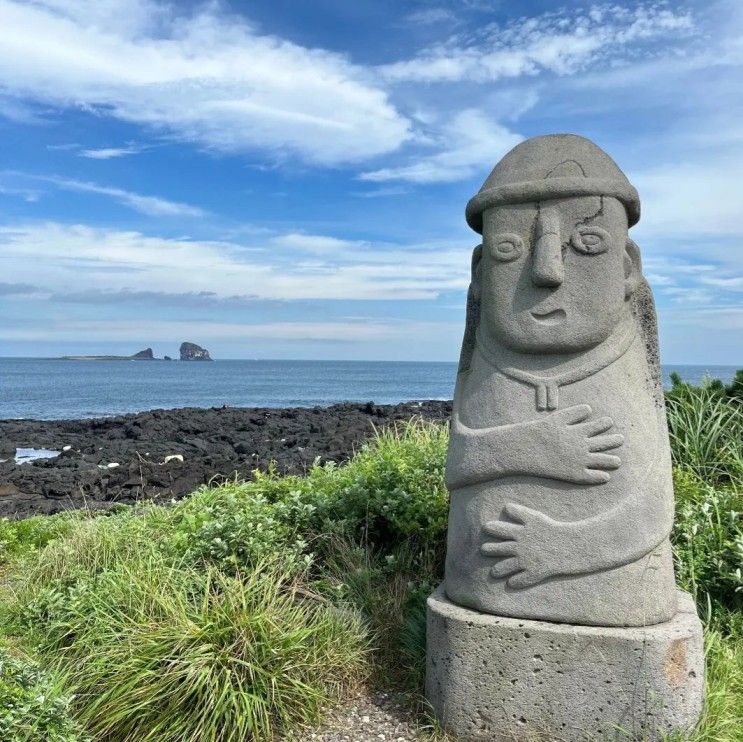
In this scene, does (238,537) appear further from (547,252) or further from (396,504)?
(547,252)

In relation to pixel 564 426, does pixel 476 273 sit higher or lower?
higher

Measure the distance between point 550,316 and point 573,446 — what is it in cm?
63

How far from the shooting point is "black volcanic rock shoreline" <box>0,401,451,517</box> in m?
11.6

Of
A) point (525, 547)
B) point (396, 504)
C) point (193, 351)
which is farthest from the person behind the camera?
point (193, 351)

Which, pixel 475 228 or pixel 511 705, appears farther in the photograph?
pixel 475 228

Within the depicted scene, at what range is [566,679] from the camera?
3.43 meters

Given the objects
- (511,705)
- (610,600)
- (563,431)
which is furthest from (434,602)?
(563,431)

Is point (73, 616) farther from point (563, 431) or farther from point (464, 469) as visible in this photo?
point (563, 431)

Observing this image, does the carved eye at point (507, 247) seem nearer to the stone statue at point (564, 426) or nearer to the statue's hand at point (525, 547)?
Result: the stone statue at point (564, 426)

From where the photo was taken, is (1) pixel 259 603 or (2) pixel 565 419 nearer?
(2) pixel 565 419

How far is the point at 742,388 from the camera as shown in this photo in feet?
27.0

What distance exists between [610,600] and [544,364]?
1139mm

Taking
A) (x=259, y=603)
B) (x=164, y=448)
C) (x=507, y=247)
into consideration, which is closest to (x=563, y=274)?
(x=507, y=247)

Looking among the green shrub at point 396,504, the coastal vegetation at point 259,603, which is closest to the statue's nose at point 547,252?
the coastal vegetation at point 259,603
